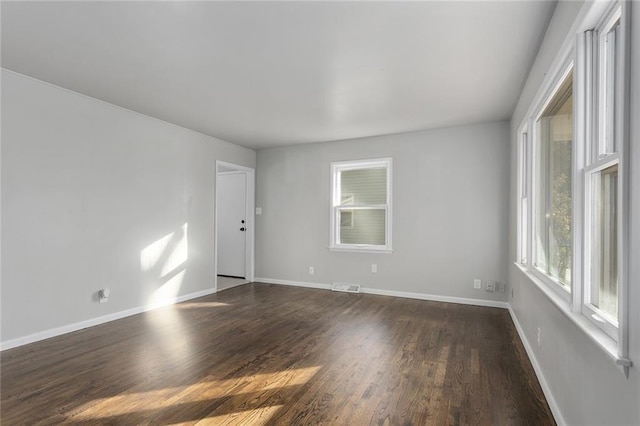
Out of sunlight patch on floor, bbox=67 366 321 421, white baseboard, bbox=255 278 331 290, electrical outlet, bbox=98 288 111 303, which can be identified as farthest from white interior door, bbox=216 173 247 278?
sunlight patch on floor, bbox=67 366 321 421

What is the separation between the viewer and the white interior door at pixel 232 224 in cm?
619

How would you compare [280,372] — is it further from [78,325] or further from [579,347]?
[78,325]

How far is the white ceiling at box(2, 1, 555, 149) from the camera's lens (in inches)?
80.8

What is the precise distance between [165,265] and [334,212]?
2.61 meters

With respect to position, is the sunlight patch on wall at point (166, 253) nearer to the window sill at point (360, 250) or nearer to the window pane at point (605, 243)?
the window sill at point (360, 250)

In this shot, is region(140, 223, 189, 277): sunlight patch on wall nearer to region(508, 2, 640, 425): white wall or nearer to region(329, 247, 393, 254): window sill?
region(329, 247, 393, 254): window sill

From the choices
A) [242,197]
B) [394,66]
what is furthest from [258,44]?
[242,197]

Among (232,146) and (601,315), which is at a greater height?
(232,146)

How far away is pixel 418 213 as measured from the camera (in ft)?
15.6

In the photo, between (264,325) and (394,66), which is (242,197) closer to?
(264,325)

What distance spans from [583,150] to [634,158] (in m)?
0.64

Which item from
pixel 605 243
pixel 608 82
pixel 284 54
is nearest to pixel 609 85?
pixel 608 82

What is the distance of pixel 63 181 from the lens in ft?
10.7

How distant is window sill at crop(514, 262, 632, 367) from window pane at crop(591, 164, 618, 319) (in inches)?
3.5
